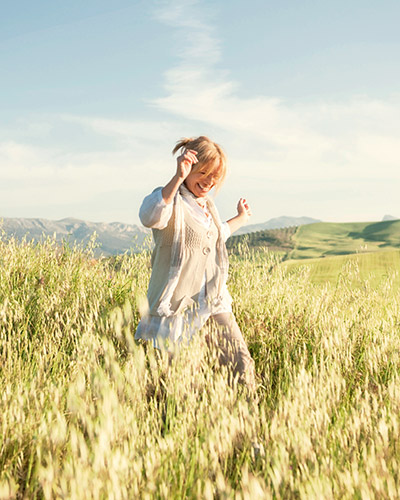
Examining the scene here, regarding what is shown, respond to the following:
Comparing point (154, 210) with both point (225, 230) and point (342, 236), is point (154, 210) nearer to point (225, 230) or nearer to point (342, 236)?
point (225, 230)

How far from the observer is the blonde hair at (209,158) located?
273 centimetres

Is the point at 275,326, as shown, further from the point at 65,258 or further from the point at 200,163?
the point at 65,258

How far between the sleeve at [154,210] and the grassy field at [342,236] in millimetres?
97883

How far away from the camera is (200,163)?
2754mm

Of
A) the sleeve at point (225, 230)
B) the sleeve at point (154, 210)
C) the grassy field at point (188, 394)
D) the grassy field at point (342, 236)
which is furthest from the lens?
the grassy field at point (342, 236)

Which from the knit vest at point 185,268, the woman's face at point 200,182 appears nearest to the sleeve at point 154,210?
the knit vest at point 185,268

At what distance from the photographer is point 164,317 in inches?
106

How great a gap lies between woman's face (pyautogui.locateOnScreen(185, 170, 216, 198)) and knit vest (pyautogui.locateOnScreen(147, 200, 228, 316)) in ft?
0.51

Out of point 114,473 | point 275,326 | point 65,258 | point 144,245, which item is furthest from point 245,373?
point 65,258

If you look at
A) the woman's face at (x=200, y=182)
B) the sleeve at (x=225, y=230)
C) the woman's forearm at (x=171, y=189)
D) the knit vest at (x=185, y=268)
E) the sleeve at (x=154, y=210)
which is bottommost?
the knit vest at (x=185, y=268)

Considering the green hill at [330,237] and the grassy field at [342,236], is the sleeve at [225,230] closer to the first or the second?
the green hill at [330,237]

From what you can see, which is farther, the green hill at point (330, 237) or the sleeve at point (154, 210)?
the green hill at point (330, 237)

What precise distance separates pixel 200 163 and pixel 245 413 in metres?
1.66

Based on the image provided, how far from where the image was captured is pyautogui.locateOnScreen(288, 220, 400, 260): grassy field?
106 m
